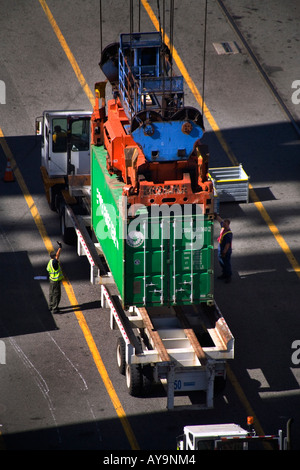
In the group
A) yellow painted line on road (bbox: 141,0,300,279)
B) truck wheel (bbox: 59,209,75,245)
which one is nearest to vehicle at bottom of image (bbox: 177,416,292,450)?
yellow painted line on road (bbox: 141,0,300,279)

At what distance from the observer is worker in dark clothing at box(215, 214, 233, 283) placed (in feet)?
73.5

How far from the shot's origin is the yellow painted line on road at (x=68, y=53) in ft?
102

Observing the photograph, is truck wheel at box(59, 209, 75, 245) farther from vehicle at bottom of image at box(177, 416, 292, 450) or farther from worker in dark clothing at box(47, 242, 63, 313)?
vehicle at bottom of image at box(177, 416, 292, 450)

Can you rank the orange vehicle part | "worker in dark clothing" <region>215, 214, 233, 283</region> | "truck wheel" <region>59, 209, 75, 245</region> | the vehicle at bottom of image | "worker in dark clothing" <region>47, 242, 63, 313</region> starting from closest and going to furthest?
the vehicle at bottom of image → the orange vehicle part → "worker in dark clothing" <region>47, 242, 63, 313</region> → "worker in dark clothing" <region>215, 214, 233, 283</region> → "truck wheel" <region>59, 209, 75, 245</region>

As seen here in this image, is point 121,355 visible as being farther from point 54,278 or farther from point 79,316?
point 54,278

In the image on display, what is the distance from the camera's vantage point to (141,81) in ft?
64.2

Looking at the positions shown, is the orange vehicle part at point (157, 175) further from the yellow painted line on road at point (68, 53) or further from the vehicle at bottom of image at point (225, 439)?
the yellow painted line on road at point (68, 53)

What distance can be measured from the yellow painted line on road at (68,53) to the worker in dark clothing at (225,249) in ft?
30.5

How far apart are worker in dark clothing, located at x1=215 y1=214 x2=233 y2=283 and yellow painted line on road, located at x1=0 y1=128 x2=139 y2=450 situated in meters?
3.21

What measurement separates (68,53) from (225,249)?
1244 cm

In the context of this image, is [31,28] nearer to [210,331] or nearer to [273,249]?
[273,249]

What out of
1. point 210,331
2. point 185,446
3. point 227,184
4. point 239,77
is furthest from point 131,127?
point 239,77

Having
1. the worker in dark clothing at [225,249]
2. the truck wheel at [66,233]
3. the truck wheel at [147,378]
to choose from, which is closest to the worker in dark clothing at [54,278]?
the truck wheel at [66,233]

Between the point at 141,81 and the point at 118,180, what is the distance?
6.14 ft
